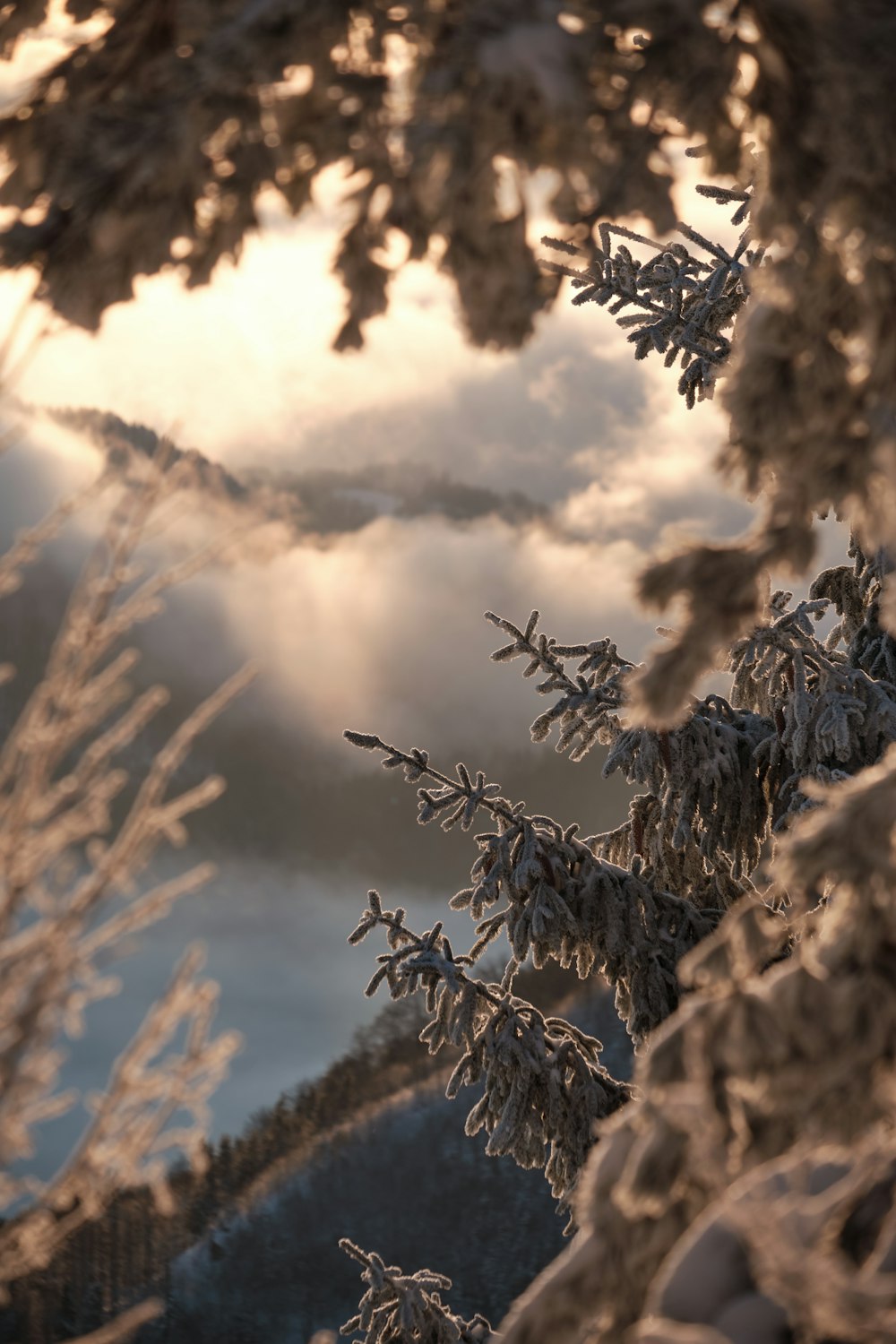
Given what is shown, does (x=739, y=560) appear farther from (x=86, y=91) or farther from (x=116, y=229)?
(x=86, y=91)

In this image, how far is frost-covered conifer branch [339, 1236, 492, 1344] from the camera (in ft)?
24.1

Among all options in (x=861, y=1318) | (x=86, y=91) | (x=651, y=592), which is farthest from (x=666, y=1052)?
(x=86, y=91)

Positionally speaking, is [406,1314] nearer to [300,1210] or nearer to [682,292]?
[682,292]

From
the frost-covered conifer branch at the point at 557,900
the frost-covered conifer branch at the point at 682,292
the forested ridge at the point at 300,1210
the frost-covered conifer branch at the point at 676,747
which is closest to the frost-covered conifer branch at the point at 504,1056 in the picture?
the frost-covered conifer branch at the point at 557,900

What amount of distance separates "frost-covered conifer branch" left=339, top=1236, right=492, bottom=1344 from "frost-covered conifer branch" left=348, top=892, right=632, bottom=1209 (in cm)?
111

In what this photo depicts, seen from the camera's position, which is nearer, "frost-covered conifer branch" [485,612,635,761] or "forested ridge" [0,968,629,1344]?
"frost-covered conifer branch" [485,612,635,761]

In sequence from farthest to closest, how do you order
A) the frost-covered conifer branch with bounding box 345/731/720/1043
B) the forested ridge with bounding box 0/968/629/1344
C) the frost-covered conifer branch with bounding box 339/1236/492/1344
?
the forested ridge with bounding box 0/968/629/1344 → the frost-covered conifer branch with bounding box 339/1236/492/1344 → the frost-covered conifer branch with bounding box 345/731/720/1043

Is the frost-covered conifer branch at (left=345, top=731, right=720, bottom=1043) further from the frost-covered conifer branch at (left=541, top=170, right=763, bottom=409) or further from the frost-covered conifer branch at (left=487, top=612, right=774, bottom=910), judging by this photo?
the frost-covered conifer branch at (left=541, top=170, right=763, bottom=409)

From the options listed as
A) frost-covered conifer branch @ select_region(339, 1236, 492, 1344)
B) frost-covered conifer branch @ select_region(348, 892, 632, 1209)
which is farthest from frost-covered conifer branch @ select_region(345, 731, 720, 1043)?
frost-covered conifer branch @ select_region(339, 1236, 492, 1344)

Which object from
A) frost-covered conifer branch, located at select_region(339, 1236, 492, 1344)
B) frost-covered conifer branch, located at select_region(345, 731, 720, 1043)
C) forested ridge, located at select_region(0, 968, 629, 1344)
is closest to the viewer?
frost-covered conifer branch, located at select_region(345, 731, 720, 1043)

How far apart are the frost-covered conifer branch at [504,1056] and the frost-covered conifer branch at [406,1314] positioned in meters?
1.11

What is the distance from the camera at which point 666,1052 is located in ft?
6.47

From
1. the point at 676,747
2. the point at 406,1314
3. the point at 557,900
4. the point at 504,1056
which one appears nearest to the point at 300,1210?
the point at 406,1314

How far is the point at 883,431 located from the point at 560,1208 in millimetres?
6893
